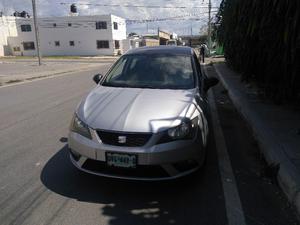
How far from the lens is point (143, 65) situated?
561 centimetres

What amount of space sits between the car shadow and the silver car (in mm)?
279

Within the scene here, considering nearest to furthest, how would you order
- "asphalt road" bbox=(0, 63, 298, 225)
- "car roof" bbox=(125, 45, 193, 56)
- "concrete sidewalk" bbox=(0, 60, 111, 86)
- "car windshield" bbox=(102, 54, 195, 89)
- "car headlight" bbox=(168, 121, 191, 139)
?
"asphalt road" bbox=(0, 63, 298, 225), "car headlight" bbox=(168, 121, 191, 139), "car windshield" bbox=(102, 54, 195, 89), "car roof" bbox=(125, 45, 193, 56), "concrete sidewalk" bbox=(0, 60, 111, 86)

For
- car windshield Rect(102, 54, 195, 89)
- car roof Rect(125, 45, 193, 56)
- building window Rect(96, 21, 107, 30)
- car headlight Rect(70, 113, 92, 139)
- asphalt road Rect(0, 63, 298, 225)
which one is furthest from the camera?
building window Rect(96, 21, 107, 30)

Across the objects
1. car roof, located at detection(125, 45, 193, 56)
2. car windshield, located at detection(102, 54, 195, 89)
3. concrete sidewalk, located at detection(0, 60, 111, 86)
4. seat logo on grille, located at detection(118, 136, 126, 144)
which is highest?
car roof, located at detection(125, 45, 193, 56)

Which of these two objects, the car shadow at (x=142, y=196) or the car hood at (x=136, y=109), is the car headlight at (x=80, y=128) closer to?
the car hood at (x=136, y=109)

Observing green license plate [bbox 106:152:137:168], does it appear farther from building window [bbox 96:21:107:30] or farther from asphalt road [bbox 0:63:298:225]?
building window [bbox 96:21:107:30]

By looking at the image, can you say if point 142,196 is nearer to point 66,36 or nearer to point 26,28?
point 66,36

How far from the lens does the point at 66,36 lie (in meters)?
58.8

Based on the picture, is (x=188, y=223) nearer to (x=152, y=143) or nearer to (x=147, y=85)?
(x=152, y=143)

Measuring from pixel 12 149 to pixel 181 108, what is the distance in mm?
3216

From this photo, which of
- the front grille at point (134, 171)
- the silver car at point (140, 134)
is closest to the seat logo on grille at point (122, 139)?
the silver car at point (140, 134)

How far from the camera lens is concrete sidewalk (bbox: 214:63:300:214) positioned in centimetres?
407

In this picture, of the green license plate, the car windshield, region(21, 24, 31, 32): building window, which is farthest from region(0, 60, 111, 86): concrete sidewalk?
region(21, 24, 31, 32): building window

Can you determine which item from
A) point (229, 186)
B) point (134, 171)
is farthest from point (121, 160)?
point (229, 186)
